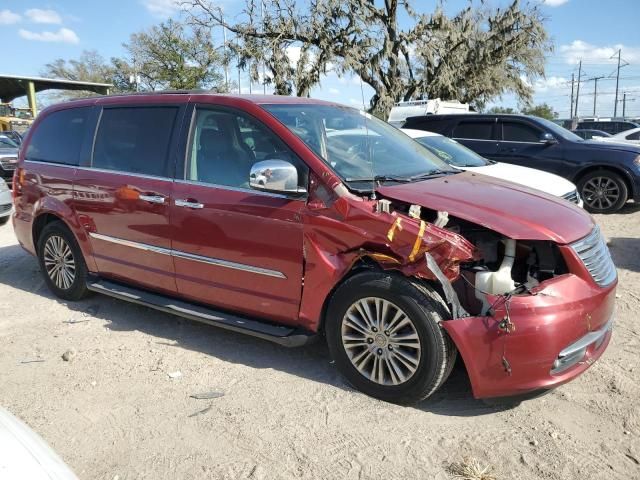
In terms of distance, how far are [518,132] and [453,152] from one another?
2634 millimetres

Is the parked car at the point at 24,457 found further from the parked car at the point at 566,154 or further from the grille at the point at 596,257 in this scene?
the parked car at the point at 566,154

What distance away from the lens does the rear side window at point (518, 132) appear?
9.72 meters

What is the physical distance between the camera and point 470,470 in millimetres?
2631

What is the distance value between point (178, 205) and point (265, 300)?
0.99 m

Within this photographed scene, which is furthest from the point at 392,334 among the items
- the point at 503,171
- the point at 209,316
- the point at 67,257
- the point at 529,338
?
the point at 503,171

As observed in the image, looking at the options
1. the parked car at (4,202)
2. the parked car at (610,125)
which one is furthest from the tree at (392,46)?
the parked car at (4,202)

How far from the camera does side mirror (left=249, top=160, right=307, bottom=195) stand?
3.32 meters

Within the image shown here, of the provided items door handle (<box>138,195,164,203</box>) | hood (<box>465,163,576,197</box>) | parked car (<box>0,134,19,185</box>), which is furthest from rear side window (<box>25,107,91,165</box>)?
parked car (<box>0,134,19,185</box>)

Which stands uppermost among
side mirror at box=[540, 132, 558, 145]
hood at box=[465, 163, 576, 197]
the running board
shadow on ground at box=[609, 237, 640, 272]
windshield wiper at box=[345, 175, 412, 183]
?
side mirror at box=[540, 132, 558, 145]

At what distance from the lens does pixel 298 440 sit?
9.72 feet

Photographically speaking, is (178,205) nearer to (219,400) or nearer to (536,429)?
(219,400)

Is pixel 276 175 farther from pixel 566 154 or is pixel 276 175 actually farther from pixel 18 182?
pixel 566 154

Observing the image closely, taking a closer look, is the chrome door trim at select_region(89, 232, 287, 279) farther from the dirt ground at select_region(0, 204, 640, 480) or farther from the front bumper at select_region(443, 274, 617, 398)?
the front bumper at select_region(443, 274, 617, 398)

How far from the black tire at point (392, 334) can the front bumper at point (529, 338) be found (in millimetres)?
118
